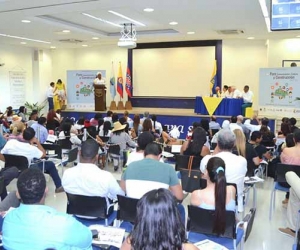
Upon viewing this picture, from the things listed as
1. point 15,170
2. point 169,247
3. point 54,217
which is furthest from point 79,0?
point 169,247

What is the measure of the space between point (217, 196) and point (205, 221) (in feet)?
0.81

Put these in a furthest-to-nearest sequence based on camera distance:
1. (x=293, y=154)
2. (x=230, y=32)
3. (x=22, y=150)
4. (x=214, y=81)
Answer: (x=214, y=81), (x=230, y=32), (x=22, y=150), (x=293, y=154)

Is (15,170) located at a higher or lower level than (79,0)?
lower

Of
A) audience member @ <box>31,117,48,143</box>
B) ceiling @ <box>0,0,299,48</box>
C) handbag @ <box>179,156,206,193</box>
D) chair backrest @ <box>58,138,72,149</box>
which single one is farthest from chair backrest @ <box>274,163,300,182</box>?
audience member @ <box>31,117,48,143</box>

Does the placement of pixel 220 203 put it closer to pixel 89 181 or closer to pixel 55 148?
pixel 89 181

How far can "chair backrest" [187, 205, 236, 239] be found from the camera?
2793 mm

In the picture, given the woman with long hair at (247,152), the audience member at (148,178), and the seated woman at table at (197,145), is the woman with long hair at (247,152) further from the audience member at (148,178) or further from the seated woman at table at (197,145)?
the audience member at (148,178)

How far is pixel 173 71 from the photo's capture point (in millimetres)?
14719

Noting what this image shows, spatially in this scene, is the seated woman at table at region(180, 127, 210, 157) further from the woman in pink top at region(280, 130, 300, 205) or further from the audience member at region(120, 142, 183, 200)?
the audience member at region(120, 142, 183, 200)

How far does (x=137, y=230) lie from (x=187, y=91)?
1321 cm

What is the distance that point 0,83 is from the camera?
44.2ft

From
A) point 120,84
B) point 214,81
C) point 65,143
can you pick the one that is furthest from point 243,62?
point 65,143

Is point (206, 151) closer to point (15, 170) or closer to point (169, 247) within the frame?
point (15, 170)

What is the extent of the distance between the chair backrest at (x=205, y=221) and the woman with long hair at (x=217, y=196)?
1.5 inches
